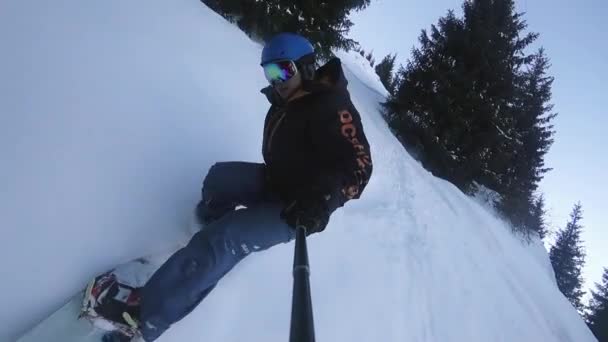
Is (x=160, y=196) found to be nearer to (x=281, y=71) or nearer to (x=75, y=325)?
(x=75, y=325)

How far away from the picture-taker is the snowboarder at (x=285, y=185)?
2.11 m

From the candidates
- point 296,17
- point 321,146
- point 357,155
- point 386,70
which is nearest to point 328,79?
point 321,146

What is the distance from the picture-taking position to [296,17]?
10586mm

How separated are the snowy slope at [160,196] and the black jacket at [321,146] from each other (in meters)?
1.04

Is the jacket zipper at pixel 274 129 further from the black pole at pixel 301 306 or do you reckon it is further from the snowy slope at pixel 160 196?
the black pole at pixel 301 306

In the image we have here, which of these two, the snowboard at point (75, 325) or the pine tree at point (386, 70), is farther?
the pine tree at point (386, 70)

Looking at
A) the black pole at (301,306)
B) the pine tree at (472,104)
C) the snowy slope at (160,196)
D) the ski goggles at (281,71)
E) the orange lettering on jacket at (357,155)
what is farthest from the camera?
the pine tree at (472,104)

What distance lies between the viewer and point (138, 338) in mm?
2199

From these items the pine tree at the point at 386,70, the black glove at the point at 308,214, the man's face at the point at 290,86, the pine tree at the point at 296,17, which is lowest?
the black glove at the point at 308,214

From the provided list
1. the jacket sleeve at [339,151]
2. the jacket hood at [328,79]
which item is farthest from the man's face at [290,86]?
the jacket sleeve at [339,151]

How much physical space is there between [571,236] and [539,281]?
33.6m

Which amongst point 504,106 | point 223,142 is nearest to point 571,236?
point 504,106

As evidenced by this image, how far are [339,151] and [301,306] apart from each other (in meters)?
1.27

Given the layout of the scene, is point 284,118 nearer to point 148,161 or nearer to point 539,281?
point 148,161
